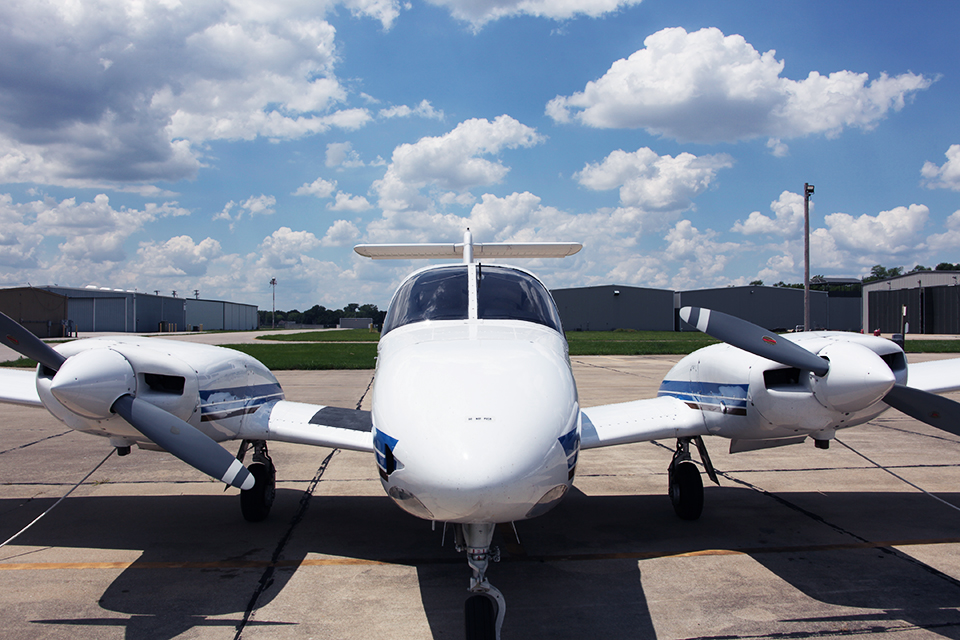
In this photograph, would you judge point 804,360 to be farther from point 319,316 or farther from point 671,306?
point 319,316

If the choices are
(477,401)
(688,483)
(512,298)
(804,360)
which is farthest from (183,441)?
(688,483)

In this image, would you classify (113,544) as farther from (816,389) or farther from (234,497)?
(816,389)

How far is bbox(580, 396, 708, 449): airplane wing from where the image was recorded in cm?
515

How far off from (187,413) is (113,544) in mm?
1830

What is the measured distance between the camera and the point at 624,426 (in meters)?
5.30

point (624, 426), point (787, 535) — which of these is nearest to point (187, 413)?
point (624, 426)

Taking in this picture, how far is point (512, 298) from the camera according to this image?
194 inches

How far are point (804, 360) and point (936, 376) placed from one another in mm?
2595

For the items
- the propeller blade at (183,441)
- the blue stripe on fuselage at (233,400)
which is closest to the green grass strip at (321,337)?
the blue stripe on fuselage at (233,400)

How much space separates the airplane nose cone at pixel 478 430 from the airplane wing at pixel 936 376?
4335 mm

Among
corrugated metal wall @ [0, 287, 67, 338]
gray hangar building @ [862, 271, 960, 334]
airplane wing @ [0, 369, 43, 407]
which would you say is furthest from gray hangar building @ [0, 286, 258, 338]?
gray hangar building @ [862, 271, 960, 334]

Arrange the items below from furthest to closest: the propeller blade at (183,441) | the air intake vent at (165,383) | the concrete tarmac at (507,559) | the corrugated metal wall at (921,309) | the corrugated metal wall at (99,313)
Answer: the corrugated metal wall at (99,313), the corrugated metal wall at (921,309), the air intake vent at (165,383), the propeller blade at (183,441), the concrete tarmac at (507,559)

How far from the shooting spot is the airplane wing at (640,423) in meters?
5.15

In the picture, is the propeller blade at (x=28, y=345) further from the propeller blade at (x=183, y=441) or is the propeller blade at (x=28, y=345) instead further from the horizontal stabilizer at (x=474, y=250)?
the horizontal stabilizer at (x=474, y=250)
